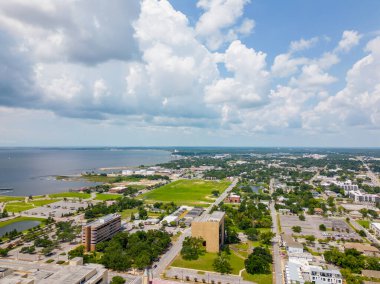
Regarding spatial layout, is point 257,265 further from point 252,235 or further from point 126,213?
point 126,213

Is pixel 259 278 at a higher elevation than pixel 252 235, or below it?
below

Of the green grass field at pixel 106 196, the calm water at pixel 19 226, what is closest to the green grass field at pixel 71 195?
the green grass field at pixel 106 196

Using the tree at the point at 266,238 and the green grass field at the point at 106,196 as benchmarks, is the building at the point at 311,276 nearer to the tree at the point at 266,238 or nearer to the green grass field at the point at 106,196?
the tree at the point at 266,238

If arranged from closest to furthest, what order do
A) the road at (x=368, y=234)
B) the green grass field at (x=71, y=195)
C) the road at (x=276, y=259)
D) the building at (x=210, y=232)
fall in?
1. the road at (x=276, y=259)
2. the building at (x=210, y=232)
3. the road at (x=368, y=234)
4. the green grass field at (x=71, y=195)

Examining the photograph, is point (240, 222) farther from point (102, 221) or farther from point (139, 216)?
point (102, 221)

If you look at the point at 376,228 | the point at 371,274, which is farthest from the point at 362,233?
the point at 371,274
